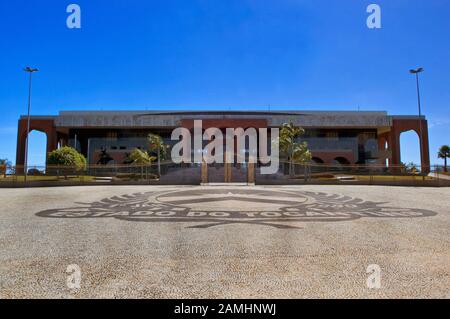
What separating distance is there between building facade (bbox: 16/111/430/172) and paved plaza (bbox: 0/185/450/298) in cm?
4066

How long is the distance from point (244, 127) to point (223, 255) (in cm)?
4376

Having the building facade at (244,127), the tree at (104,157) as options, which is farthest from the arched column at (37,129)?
the tree at (104,157)

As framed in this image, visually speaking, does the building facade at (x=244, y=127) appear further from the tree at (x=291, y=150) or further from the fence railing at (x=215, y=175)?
the fence railing at (x=215, y=175)

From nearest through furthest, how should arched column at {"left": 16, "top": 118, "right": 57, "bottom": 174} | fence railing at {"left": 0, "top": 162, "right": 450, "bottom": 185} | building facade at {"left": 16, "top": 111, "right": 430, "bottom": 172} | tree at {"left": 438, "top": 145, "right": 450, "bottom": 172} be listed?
fence railing at {"left": 0, "top": 162, "right": 450, "bottom": 185}, building facade at {"left": 16, "top": 111, "right": 430, "bottom": 172}, arched column at {"left": 16, "top": 118, "right": 57, "bottom": 174}, tree at {"left": 438, "top": 145, "right": 450, "bottom": 172}

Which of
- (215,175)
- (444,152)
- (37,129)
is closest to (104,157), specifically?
(37,129)

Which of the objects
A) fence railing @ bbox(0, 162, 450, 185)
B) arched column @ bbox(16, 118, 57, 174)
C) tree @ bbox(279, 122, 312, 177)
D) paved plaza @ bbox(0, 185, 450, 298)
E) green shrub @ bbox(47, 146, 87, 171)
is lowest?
paved plaza @ bbox(0, 185, 450, 298)

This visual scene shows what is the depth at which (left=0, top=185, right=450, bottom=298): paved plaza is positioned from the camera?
3.65 meters

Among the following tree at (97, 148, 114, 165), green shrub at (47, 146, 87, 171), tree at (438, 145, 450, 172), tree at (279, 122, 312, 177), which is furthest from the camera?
tree at (438, 145, 450, 172)

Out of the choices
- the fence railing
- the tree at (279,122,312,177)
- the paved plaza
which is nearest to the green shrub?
the fence railing

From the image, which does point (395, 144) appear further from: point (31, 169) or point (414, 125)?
point (31, 169)

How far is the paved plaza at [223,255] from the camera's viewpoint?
3.65 meters

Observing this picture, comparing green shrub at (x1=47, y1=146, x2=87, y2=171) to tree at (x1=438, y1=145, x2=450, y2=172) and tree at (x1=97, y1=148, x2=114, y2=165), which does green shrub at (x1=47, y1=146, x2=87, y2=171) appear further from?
tree at (x1=438, y1=145, x2=450, y2=172)

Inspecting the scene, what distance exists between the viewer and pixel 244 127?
48.1 metres

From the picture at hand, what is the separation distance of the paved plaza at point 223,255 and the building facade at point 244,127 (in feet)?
133
